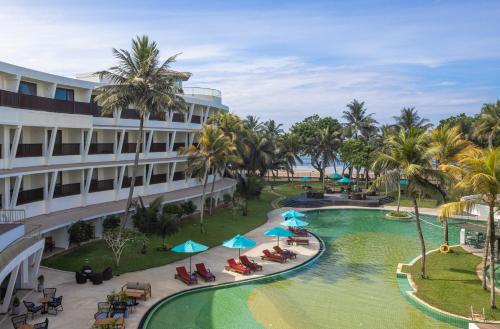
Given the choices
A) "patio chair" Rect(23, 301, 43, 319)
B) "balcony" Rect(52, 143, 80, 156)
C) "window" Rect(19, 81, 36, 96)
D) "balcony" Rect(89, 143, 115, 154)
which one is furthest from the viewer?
"balcony" Rect(89, 143, 115, 154)

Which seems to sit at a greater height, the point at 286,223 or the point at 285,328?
the point at 286,223

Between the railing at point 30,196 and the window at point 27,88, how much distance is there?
6.19 meters

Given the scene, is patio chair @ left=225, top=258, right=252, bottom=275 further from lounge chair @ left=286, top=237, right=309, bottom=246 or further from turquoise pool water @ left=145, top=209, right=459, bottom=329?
lounge chair @ left=286, top=237, right=309, bottom=246

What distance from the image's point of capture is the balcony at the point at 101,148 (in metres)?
34.2

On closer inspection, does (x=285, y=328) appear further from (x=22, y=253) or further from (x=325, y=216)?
(x=325, y=216)

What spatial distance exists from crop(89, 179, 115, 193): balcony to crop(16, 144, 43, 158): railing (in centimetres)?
590

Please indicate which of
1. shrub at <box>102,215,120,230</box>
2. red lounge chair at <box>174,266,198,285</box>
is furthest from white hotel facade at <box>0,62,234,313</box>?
red lounge chair at <box>174,266,198,285</box>

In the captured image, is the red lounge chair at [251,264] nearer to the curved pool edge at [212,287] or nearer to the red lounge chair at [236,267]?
the red lounge chair at [236,267]

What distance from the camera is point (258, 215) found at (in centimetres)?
4353

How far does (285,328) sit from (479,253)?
692 inches

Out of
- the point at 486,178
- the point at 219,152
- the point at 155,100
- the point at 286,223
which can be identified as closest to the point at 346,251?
the point at 286,223

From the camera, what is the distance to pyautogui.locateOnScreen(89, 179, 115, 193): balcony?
3378cm

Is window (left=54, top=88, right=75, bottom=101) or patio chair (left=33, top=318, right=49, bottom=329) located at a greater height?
window (left=54, top=88, right=75, bottom=101)

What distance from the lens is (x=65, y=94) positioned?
31.4 metres
